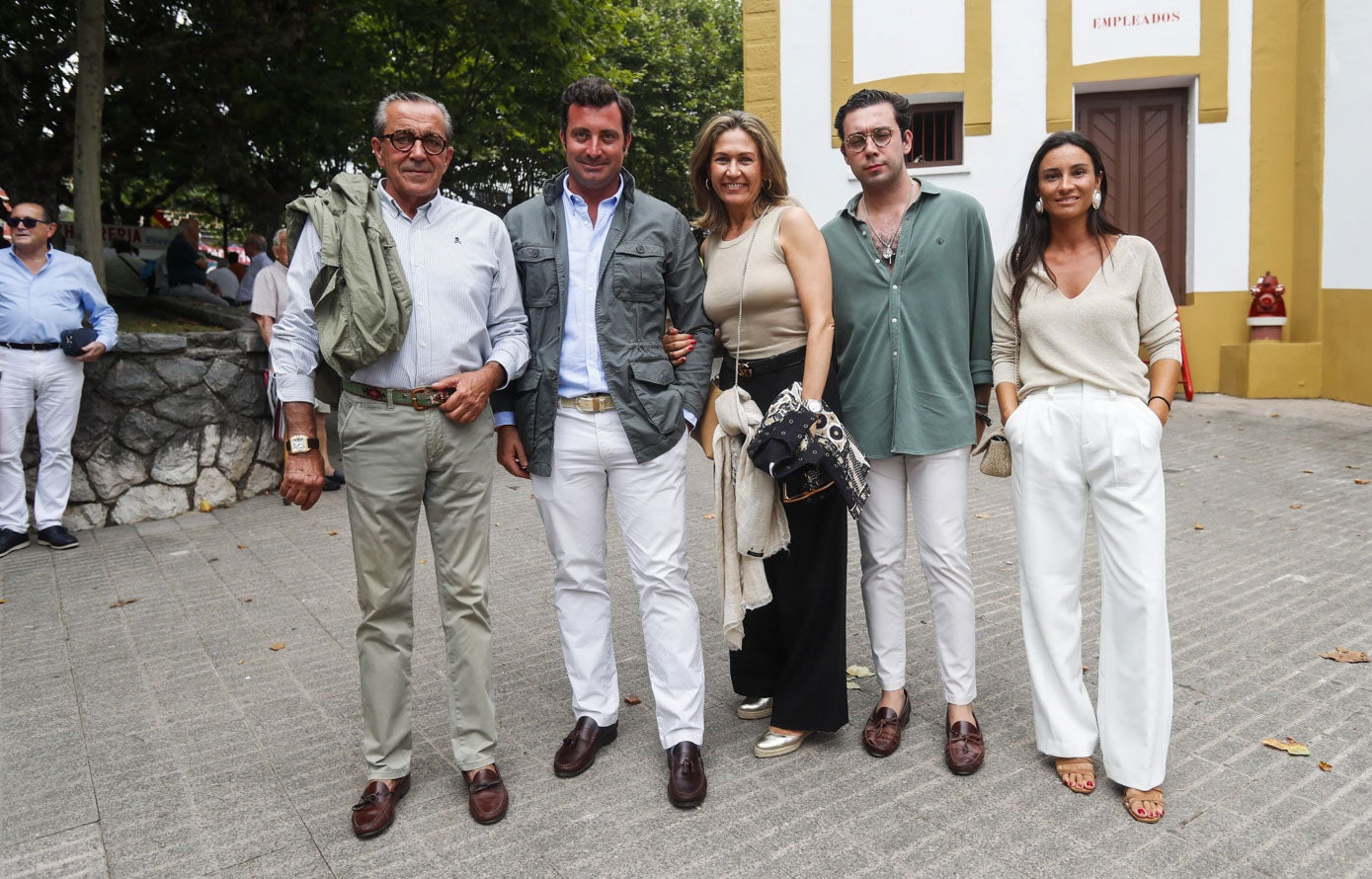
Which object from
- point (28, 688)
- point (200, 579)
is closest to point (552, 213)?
point (28, 688)

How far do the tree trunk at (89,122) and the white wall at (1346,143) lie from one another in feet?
38.4

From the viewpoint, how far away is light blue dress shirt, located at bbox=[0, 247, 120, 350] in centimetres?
687

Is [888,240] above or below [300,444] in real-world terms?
above

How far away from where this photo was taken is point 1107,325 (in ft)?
10.9

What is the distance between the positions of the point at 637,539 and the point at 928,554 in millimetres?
1035

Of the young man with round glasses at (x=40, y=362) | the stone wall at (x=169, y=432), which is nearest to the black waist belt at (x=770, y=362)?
the young man with round glasses at (x=40, y=362)

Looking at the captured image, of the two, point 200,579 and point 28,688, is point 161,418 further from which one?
point 28,688

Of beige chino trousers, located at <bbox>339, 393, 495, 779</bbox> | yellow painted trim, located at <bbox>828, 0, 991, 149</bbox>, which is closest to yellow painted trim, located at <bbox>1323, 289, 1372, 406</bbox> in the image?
yellow painted trim, located at <bbox>828, 0, 991, 149</bbox>

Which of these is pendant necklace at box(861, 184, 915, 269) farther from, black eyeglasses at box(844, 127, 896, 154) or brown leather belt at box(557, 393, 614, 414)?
brown leather belt at box(557, 393, 614, 414)

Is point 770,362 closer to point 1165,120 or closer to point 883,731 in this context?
point 883,731

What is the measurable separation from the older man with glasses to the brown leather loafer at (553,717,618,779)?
265 millimetres

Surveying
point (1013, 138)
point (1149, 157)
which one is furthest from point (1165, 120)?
point (1013, 138)

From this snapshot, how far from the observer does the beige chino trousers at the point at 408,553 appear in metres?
3.31

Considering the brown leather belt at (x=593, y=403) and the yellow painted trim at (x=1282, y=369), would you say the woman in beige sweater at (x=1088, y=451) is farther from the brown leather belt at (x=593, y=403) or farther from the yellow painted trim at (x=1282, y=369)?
the yellow painted trim at (x=1282, y=369)
